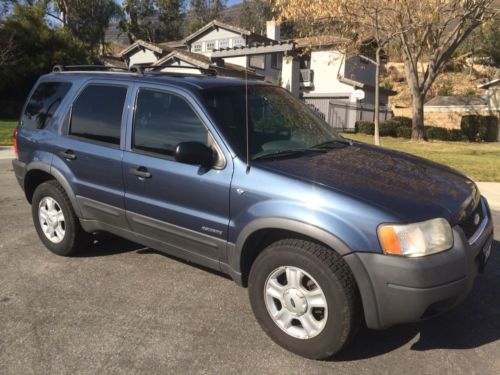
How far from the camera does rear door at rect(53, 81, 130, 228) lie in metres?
4.16

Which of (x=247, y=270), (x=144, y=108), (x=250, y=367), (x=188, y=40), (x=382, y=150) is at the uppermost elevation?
(x=188, y=40)

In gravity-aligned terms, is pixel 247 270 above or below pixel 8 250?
above

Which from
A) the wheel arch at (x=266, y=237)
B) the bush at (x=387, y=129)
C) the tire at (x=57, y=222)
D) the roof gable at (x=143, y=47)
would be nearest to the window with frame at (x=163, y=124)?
the wheel arch at (x=266, y=237)

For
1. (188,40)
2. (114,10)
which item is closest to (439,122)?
(188,40)

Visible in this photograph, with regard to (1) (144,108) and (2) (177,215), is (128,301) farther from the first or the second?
(1) (144,108)

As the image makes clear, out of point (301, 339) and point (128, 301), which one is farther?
point (128, 301)

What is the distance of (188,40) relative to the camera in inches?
1641

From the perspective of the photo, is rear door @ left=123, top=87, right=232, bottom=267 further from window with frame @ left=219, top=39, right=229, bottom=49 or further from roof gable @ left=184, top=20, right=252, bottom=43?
window with frame @ left=219, top=39, right=229, bottom=49

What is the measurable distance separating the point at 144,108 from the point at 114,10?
49.6 m

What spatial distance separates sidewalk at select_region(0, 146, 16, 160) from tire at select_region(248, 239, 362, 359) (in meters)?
11.3

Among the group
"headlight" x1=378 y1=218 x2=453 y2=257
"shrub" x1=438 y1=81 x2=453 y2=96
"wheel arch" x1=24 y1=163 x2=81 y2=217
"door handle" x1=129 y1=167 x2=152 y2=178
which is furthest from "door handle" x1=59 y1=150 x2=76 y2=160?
"shrub" x1=438 y1=81 x2=453 y2=96

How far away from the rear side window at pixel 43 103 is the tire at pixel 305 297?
2827mm

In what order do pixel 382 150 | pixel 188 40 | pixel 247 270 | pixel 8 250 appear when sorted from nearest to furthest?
pixel 247 270 → pixel 382 150 → pixel 8 250 → pixel 188 40

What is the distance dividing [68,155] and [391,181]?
291cm
